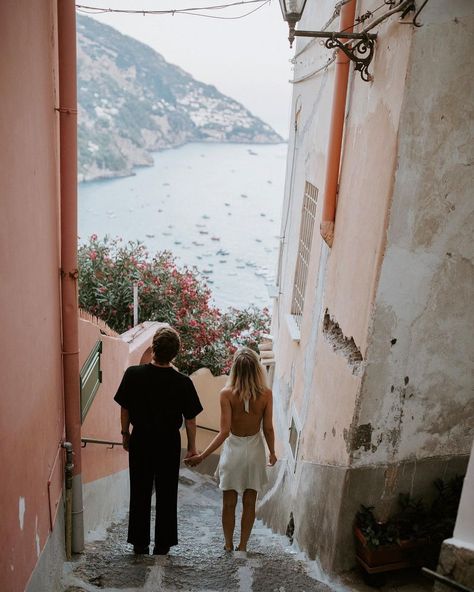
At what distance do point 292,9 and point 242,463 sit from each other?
11.7ft

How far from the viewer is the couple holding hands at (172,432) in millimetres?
4359

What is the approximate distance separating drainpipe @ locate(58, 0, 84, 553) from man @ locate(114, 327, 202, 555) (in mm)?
413

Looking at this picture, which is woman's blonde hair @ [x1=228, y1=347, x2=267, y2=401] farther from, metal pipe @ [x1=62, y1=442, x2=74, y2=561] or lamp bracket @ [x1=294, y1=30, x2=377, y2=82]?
lamp bracket @ [x1=294, y1=30, x2=377, y2=82]

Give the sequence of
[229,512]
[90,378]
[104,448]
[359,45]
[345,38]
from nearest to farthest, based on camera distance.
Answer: [359,45], [345,38], [229,512], [90,378], [104,448]

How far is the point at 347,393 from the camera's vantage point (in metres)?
4.32

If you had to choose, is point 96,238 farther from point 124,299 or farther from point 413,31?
point 413,31

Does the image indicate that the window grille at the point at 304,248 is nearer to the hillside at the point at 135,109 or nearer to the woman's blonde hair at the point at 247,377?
the woman's blonde hair at the point at 247,377

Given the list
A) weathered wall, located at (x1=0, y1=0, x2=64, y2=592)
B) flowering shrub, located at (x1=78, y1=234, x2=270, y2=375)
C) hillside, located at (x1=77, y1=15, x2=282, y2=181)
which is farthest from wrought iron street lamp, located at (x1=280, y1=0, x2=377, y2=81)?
hillside, located at (x1=77, y1=15, x2=282, y2=181)

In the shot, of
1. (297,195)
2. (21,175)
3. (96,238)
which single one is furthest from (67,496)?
(96,238)

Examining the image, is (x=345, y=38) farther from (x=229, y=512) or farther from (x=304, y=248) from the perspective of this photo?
(x=229, y=512)

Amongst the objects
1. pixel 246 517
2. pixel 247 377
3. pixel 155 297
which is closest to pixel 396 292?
pixel 247 377

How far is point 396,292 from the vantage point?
381 cm

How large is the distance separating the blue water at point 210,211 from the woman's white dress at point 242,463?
10.6 metres

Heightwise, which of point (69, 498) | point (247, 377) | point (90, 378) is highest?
point (247, 377)
